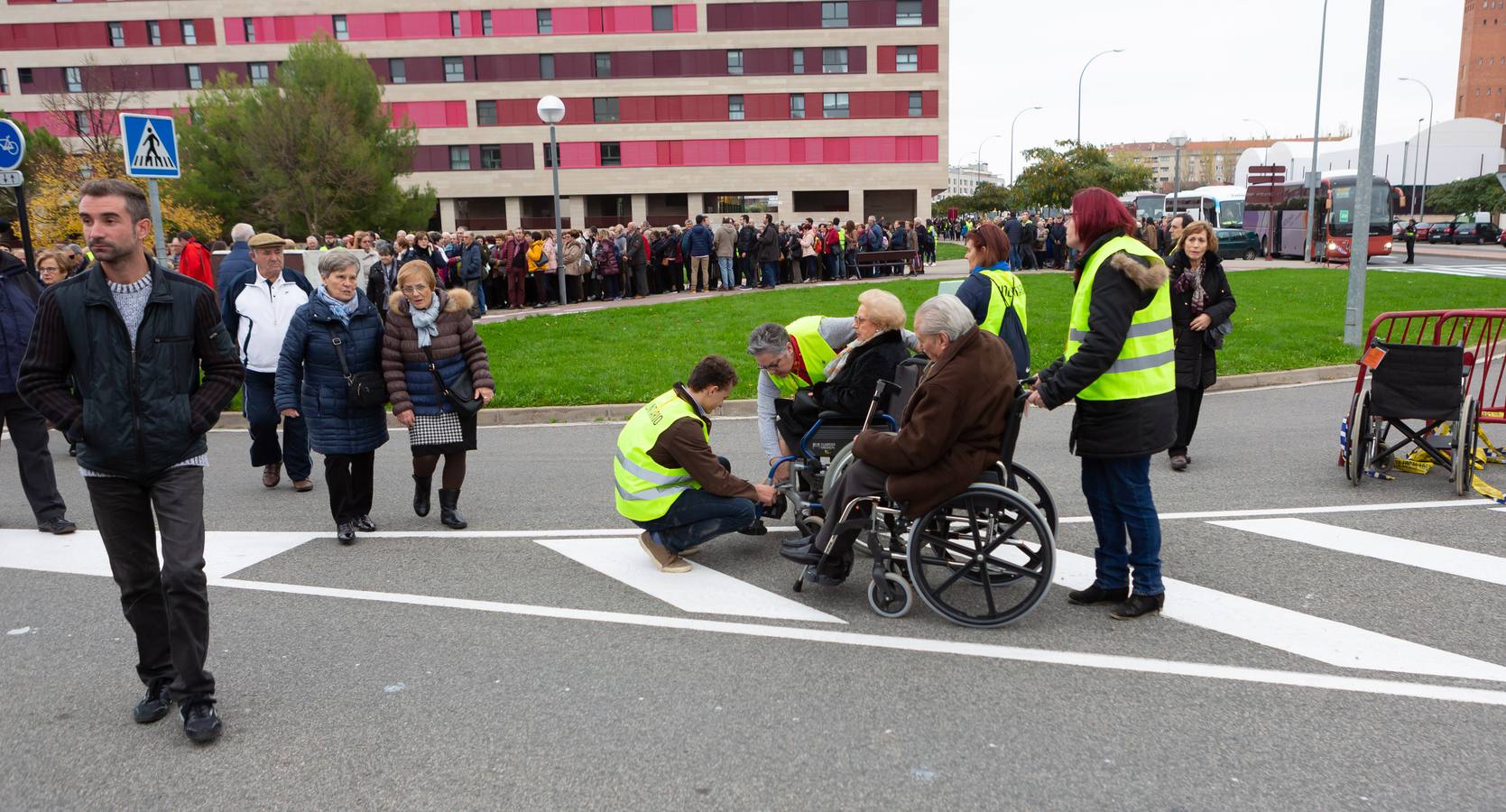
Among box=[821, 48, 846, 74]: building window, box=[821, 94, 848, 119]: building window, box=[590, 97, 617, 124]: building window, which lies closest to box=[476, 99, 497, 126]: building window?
box=[590, 97, 617, 124]: building window

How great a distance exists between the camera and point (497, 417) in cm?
1098

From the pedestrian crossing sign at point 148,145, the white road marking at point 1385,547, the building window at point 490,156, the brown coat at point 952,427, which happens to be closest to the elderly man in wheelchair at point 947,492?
the brown coat at point 952,427

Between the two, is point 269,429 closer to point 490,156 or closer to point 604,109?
point 604,109

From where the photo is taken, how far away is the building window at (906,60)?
57188 millimetres

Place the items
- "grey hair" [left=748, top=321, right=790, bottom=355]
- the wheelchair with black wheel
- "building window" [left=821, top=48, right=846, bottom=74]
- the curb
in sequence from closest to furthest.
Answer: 1. the wheelchair with black wheel
2. "grey hair" [left=748, top=321, right=790, bottom=355]
3. the curb
4. "building window" [left=821, top=48, right=846, bottom=74]

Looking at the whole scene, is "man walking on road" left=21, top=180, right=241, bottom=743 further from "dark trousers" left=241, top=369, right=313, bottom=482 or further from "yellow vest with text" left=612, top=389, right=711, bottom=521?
"dark trousers" left=241, top=369, right=313, bottom=482

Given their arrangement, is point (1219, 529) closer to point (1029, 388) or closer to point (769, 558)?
point (1029, 388)

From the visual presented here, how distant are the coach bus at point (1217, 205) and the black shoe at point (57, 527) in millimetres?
46131

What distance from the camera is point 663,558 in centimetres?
578

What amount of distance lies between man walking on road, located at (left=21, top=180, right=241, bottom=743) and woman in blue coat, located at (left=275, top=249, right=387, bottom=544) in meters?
2.35

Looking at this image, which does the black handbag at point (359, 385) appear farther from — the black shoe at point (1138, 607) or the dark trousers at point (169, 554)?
the black shoe at point (1138, 607)

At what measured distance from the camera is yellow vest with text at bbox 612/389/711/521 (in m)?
5.54

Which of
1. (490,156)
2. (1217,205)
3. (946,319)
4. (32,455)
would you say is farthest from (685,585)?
(490,156)

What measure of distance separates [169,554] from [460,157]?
59939 mm
